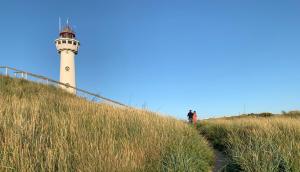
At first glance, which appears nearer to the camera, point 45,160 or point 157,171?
point 45,160

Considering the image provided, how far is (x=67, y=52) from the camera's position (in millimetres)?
41312

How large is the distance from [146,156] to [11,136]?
7.03 feet

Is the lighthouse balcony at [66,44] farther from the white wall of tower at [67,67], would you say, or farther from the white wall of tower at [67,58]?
the white wall of tower at [67,67]

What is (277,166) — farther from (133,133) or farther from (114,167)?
(133,133)

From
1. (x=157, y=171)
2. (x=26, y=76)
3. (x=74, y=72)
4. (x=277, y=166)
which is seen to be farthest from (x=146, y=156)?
(x=74, y=72)

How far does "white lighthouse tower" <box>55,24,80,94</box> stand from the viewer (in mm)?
39844

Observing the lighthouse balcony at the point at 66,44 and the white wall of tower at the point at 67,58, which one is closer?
the white wall of tower at the point at 67,58

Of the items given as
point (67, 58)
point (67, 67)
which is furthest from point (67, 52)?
point (67, 67)

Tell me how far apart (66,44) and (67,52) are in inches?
47.2

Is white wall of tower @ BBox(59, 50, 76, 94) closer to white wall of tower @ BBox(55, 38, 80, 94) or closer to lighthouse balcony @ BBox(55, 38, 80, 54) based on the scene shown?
white wall of tower @ BBox(55, 38, 80, 94)

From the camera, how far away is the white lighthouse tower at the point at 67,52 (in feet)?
131

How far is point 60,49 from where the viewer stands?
41.7 metres

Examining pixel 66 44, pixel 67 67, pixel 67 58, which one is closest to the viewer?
pixel 67 67

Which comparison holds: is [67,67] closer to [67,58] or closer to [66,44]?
→ [67,58]
